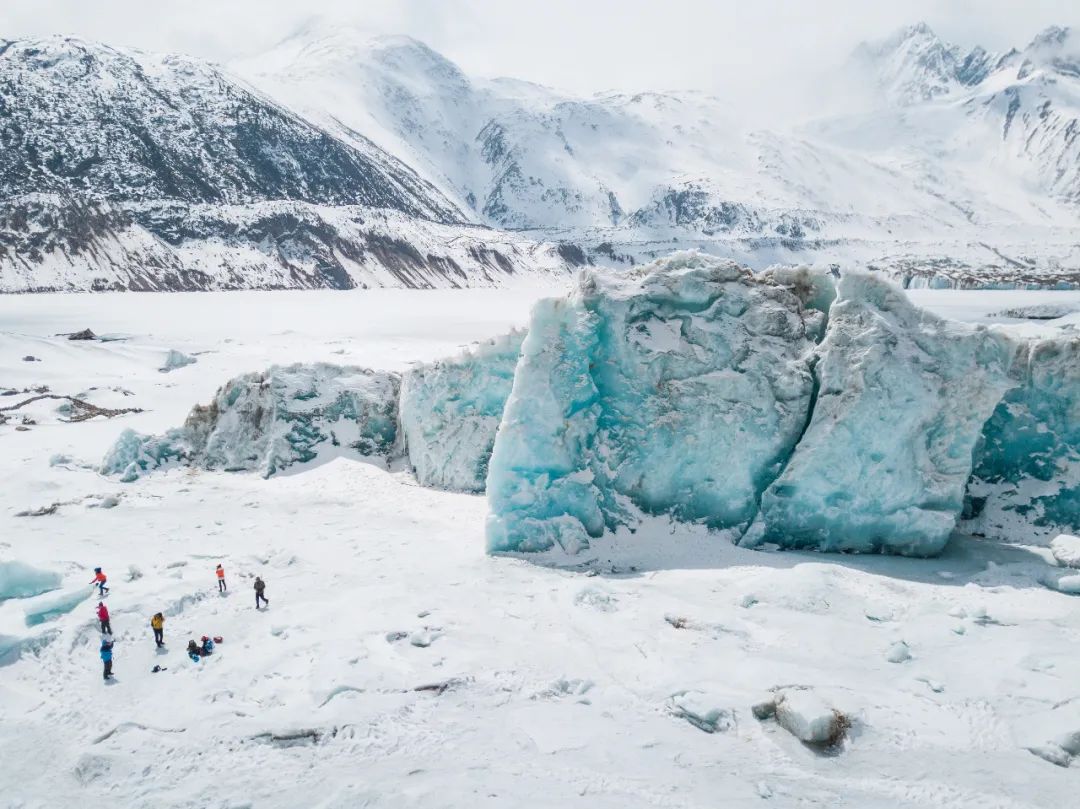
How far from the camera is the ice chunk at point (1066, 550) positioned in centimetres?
1433

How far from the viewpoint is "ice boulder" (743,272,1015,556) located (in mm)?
15125

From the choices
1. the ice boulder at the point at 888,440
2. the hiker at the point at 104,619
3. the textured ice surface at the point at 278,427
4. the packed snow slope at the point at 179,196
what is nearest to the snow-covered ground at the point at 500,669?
the hiker at the point at 104,619

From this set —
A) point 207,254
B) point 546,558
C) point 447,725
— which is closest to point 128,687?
point 447,725

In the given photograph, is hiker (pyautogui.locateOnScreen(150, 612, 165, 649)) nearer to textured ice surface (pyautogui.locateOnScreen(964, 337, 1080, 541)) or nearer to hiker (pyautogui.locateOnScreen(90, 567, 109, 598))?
hiker (pyautogui.locateOnScreen(90, 567, 109, 598))

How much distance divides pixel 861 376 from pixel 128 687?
15501 millimetres

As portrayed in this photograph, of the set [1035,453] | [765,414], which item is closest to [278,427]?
[765,414]

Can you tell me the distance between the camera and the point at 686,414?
1630cm

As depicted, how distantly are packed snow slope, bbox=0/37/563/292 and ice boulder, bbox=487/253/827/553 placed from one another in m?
95.8

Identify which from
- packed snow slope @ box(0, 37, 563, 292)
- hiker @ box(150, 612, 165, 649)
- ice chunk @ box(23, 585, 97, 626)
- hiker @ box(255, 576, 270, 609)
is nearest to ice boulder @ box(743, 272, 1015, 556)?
hiker @ box(255, 576, 270, 609)

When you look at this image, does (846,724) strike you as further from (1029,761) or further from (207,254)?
(207,254)

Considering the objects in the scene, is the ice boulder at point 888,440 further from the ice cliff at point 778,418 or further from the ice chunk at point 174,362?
the ice chunk at point 174,362

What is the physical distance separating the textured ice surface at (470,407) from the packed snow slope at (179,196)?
298 ft

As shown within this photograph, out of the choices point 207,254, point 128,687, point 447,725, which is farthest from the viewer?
point 207,254

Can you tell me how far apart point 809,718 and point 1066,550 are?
9.13 meters
